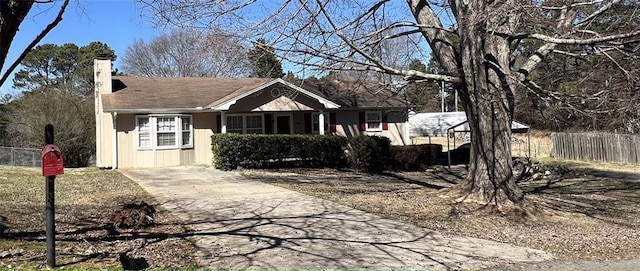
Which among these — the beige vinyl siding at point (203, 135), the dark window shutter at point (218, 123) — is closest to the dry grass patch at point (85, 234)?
the beige vinyl siding at point (203, 135)

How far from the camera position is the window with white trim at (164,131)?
20.6 meters

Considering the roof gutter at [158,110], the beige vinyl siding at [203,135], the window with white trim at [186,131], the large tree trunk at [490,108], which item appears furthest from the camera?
the beige vinyl siding at [203,135]

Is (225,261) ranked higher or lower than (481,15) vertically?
lower

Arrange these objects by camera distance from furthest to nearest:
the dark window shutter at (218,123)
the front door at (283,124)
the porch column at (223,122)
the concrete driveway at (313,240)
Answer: the front door at (283,124)
the dark window shutter at (218,123)
the porch column at (223,122)
the concrete driveway at (313,240)

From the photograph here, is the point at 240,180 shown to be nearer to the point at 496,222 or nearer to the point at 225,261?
the point at 496,222

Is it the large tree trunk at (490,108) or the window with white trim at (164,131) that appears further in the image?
the window with white trim at (164,131)

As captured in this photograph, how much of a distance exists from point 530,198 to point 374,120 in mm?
13146

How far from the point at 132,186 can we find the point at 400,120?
15.1m

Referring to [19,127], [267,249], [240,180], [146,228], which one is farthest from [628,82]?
Result: [19,127]

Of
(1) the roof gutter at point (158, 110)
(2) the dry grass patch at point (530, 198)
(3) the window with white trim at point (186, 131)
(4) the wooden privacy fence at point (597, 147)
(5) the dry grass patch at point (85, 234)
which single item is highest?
(1) the roof gutter at point (158, 110)

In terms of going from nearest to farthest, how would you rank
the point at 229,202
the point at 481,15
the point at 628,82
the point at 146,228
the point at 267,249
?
the point at 267,249, the point at 146,228, the point at 481,15, the point at 628,82, the point at 229,202

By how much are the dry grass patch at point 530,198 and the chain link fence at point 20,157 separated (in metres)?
12.1

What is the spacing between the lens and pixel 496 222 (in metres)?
9.62

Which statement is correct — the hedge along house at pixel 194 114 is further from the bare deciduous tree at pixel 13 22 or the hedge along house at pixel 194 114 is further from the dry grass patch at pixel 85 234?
the bare deciduous tree at pixel 13 22
